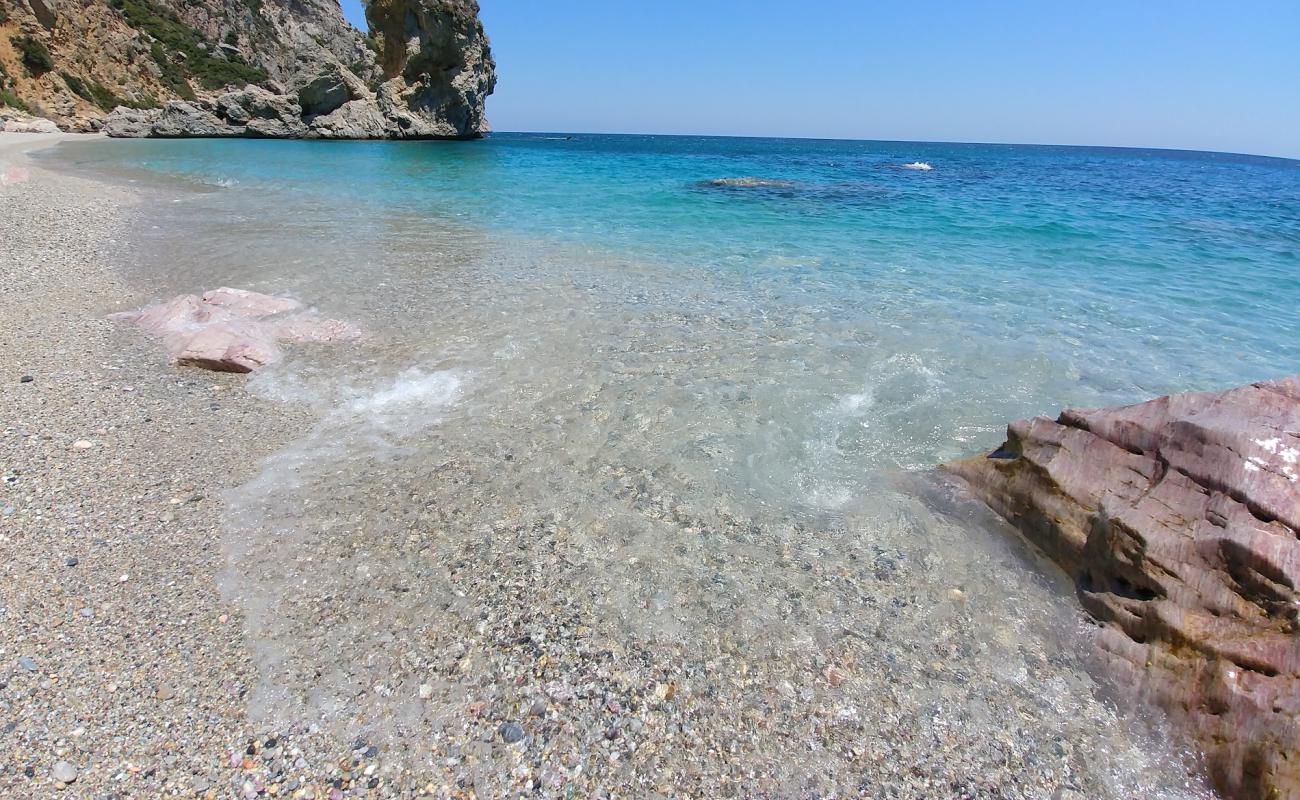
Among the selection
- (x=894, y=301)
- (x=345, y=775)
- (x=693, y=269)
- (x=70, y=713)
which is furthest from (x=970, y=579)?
(x=693, y=269)

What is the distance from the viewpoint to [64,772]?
2752mm

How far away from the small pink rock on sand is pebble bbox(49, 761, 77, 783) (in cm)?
499

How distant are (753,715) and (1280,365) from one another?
31.2 ft

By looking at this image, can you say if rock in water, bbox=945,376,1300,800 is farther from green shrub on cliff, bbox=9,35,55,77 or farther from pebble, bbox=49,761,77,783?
green shrub on cliff, bbox=9,35,55,77

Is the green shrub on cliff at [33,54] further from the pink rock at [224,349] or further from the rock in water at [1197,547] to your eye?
the rock in water at [1197,547]

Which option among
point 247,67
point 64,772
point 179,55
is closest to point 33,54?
point 179,55

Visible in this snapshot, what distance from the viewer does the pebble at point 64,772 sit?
273 cm


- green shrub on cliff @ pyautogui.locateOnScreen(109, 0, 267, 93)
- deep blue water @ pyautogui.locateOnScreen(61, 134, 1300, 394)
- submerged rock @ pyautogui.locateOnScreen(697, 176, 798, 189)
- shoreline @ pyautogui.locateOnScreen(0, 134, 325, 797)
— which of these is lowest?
shoreline @ pyautogui.locateOnScreen(0, 134, 325, 797)

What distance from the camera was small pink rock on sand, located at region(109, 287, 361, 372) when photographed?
696cm

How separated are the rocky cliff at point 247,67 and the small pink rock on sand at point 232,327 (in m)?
56.6

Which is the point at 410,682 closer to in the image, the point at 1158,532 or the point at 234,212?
the point at 1158,532

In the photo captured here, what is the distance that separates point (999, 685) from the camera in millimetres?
3557

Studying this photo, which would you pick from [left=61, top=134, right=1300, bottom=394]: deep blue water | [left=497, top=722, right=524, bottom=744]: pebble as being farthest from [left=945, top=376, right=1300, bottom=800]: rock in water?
[left=61, top=134, right=1300, bottom=394]: deep blue water

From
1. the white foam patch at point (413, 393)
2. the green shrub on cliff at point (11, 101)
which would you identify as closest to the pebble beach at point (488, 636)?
the white foam patch at point (413, 393)
